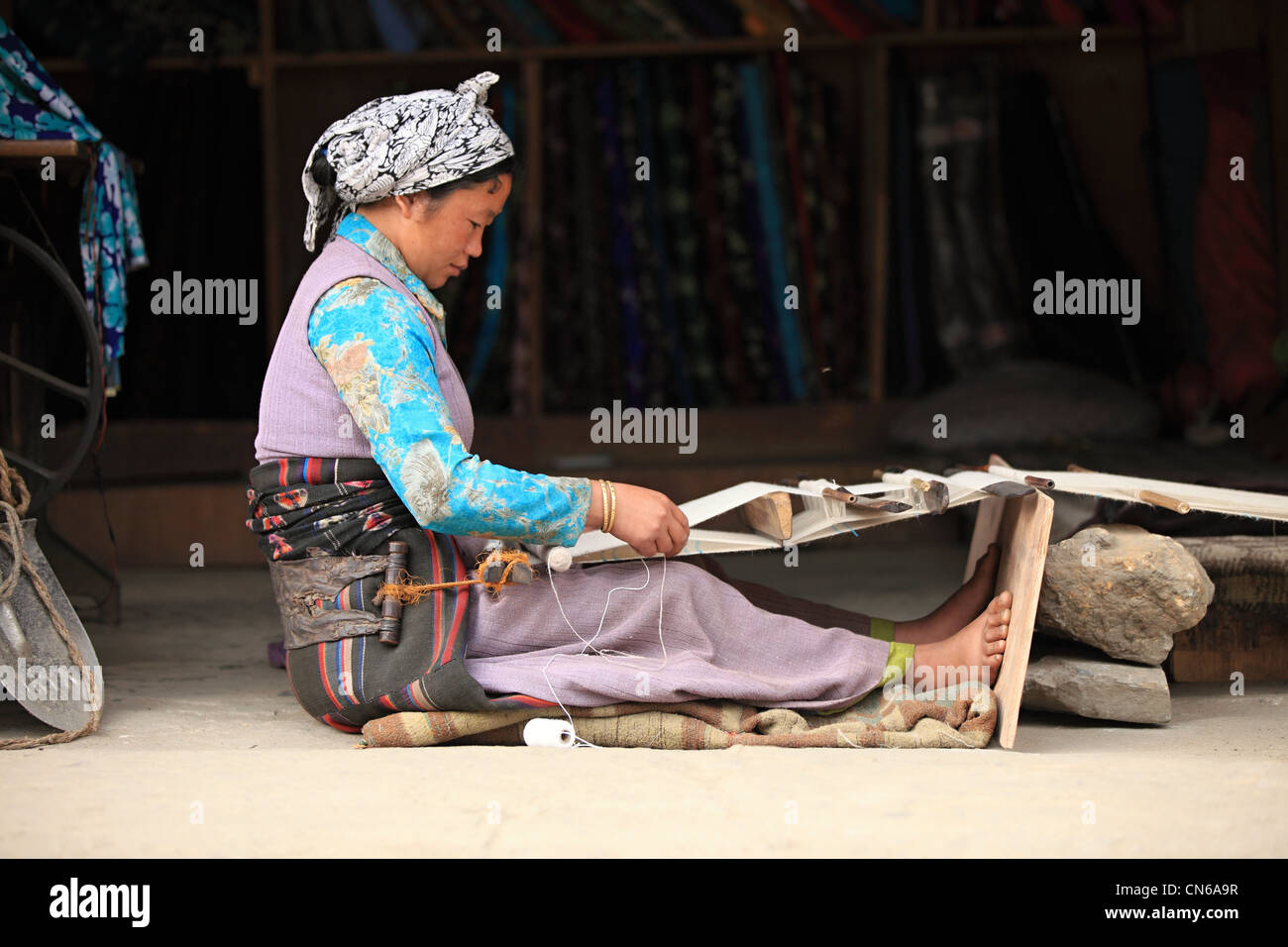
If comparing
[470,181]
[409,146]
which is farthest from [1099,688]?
[409,146]

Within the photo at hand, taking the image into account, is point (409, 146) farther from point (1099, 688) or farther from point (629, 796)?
point (1099, 688)

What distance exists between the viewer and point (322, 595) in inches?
93.4

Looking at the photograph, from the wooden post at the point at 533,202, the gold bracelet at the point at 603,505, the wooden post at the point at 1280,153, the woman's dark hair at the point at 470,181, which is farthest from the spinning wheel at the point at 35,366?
the wooden post at the point at 1280,153

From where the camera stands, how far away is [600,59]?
548 centimetres

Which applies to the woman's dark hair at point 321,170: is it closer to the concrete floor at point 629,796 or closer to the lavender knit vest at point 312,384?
the lavender knit vest at point 312,384

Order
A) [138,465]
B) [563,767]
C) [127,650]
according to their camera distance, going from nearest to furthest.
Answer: [563,767] < [127,650] < [138,465]

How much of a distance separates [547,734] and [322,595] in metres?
0.47

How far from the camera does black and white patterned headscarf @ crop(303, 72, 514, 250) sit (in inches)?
90.1

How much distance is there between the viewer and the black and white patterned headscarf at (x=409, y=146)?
2289mm

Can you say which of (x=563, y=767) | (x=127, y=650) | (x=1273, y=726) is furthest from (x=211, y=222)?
(x=1273, y=726)

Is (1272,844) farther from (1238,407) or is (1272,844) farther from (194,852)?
(1238,407)

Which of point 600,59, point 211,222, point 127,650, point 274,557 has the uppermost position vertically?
point 600,59

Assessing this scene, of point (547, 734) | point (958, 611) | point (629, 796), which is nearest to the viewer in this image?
point (629, 796)
